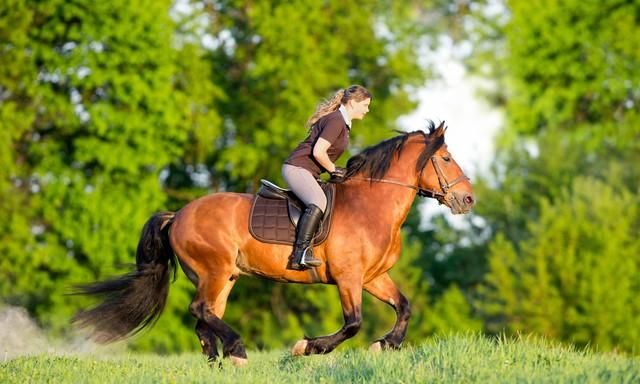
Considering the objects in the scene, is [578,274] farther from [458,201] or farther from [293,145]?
[458,201]

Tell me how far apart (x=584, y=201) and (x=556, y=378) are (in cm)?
2987

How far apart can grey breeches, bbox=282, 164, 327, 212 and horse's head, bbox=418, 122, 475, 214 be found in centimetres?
114

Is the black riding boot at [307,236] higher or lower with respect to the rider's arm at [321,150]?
lower

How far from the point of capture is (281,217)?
11914 mm

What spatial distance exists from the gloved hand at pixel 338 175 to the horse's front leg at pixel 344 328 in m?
1.25

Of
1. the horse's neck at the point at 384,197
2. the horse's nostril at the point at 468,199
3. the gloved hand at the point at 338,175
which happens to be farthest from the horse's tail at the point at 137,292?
the horse's nostril at the point at 468,199

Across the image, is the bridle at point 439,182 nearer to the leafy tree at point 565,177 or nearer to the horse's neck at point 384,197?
the horse's neck at point 384,197

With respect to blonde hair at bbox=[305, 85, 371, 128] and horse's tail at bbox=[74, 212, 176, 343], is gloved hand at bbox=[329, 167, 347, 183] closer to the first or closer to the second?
blonde hair at bbox=[305, 85, 371, 128]

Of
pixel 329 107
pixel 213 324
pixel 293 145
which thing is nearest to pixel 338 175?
pixel 329 107

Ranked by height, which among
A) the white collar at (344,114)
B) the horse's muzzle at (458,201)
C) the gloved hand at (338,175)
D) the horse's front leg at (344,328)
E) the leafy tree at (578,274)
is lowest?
the leafy tree at (578,274)

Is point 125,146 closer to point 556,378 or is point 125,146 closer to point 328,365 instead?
point 328,365

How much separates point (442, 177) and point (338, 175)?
1.12m

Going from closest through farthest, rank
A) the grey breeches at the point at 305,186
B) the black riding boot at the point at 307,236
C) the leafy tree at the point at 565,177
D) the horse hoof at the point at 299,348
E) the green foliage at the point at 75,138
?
the horse hoof at the point at 299,348, the black riding boot at the point at 307,236, the grey breeches at the point at 305,186, the green foliage at the point at 75,138, the leafy tree at the point at 565,177

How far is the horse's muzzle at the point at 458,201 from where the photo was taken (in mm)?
11836
